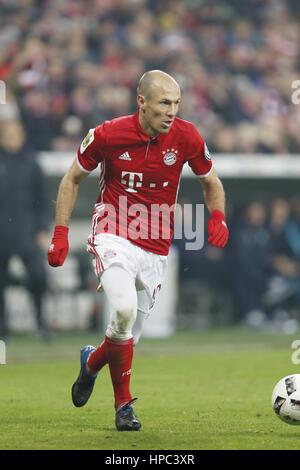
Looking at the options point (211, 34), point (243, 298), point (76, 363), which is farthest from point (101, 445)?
point (211, 34)

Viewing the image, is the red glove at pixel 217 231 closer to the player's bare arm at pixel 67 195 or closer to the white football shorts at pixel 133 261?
the white football shorts at pixel 133 261

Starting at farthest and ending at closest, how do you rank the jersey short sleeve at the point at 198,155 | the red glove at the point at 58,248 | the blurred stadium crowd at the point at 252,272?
the blurred stadium crowd at the point at 252,272 → the jersey short sleeve at the point at 198,155 → the red glove at the point at 58,248

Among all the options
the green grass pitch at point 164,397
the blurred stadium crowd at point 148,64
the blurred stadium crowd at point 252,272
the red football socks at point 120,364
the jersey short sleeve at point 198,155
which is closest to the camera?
Result: the green grass pitch at point 164,397

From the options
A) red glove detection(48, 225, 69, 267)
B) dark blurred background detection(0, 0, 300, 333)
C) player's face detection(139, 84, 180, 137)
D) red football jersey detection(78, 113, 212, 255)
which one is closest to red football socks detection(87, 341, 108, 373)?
red glove detection(48, 225, 69, 267)

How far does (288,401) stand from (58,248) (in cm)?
179

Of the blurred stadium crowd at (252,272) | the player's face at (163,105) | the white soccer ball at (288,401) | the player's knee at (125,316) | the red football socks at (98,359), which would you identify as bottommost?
the blurred stadium crowd at (252,272)

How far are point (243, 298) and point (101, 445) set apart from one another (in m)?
12.6

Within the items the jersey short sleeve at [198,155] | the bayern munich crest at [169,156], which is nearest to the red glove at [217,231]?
the jersey short sleeve at [198,155]

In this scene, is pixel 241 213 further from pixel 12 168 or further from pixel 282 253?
pixel 12 168

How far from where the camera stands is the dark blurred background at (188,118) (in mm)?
18141

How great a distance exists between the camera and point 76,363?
13.4 m

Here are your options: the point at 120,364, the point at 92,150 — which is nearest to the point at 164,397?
the point at 120,364

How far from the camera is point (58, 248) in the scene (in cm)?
829
